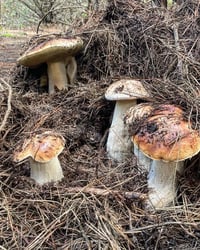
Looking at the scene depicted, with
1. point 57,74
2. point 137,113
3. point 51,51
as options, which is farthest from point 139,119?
point 57,74

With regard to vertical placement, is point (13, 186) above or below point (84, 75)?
below

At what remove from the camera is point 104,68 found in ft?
14.3

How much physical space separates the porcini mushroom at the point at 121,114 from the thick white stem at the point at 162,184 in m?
0.53

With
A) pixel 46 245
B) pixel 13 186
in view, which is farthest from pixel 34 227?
pixel 13 186

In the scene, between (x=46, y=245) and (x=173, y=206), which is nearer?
(x=46, y=245)

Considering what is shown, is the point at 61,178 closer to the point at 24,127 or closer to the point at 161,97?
the point at 24,127

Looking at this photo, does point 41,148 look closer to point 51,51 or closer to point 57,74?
point 51,51

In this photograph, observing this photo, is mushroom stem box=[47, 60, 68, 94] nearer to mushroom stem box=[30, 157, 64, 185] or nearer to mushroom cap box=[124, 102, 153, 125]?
mushroom cap box=[124, 102, 153, 125]

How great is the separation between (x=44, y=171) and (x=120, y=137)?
739 millimetres

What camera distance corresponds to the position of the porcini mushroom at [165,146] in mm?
2531

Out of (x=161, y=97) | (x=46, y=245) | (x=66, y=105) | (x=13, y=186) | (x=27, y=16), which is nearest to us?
(x=46, y=245)

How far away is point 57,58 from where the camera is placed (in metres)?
4.34

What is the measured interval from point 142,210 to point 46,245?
2.23 ft

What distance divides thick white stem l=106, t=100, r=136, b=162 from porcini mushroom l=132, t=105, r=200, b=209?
17.2 inches
